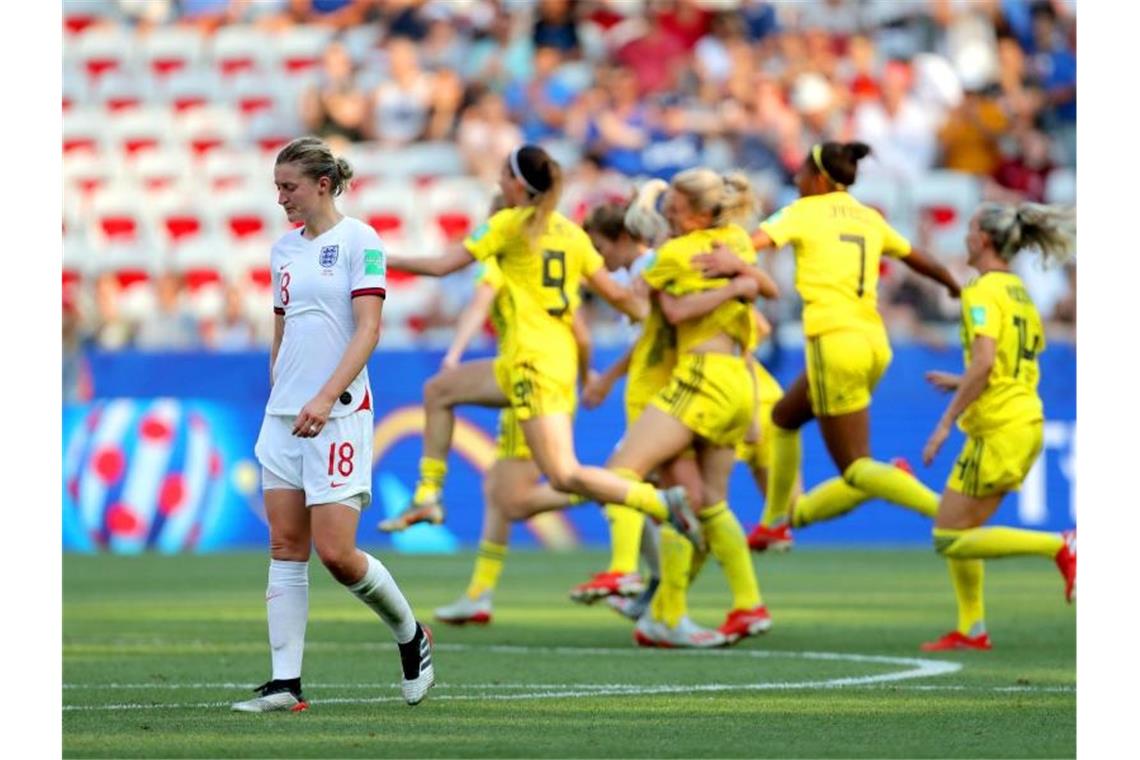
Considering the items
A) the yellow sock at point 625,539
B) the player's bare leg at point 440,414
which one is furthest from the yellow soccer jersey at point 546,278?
the yellow sock at point 625,539

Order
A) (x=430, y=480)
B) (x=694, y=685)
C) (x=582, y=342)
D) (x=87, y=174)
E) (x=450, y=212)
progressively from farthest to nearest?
(x=87, y=174)
(x=450, y=212)
(x=430, y=480)
(x=582, y=342)
(x=694, y=685)

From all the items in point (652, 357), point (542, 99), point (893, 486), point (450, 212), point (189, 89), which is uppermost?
point (189, 89)

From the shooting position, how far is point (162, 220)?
2348 centimetres

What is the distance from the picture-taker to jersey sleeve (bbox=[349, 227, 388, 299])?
24.7 feet

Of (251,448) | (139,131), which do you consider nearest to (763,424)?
(251,448)

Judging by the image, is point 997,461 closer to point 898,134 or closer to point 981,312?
point 981,312

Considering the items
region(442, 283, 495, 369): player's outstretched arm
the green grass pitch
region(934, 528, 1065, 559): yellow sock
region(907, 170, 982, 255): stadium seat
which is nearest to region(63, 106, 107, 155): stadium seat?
region(907, 170, 982, 255): stadium seat

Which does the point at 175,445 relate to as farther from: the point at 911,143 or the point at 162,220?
the point at 911,143

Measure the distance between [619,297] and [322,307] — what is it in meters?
3.58

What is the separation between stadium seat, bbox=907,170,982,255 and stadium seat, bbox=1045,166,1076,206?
2.23ft

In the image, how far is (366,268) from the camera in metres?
7.54

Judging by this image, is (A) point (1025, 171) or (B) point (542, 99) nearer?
(A) point (1025, 171)

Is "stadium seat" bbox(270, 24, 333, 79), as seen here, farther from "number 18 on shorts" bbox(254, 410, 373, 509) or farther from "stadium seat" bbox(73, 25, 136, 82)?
"number 18 on shorts" bbox(254, 410, 373, 509)
